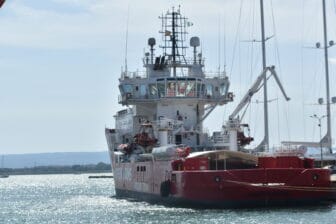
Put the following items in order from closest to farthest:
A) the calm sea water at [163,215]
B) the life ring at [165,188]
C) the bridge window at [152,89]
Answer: the calm sea water at [163,215] < the life ring at [165,188] < the bridge window at [152,89]

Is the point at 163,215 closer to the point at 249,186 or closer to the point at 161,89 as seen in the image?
the point at 249,186

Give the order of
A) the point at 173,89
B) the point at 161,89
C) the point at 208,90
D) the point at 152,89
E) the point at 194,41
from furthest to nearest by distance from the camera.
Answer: the point at 194,41 < the point at 208,90 < the point at 152,89 < the point at 161,89 < the point at 173,89

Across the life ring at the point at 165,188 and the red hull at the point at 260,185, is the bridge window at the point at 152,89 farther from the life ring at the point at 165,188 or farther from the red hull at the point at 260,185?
the red hull at the point at 260,185

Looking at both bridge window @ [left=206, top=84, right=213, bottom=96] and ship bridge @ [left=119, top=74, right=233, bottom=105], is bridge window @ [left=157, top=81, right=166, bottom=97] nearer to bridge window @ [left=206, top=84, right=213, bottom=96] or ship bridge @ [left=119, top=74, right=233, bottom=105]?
ship bridge @ [left=119, top=74, right=233, bottom=105]

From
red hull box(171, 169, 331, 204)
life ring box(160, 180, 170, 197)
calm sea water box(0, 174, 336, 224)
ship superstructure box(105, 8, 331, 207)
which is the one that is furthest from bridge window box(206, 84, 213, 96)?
red hull box(171, 169, 331, 204)

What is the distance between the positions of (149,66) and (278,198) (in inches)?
940

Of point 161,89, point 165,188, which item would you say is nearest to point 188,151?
point 165,188

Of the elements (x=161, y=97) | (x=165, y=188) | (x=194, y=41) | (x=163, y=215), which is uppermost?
(x=194, y=41)

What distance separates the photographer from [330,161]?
7712 centimetres

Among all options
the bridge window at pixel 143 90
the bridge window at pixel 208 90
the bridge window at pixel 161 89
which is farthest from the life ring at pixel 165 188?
the bridge window at pixel 208 90

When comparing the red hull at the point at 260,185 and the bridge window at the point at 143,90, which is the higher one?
the bridge window at the point at 143,90

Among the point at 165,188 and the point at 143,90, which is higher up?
the point at 143,90

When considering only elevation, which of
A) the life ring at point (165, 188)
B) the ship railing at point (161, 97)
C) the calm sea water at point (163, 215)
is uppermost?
the ship railing at point (161, 97)

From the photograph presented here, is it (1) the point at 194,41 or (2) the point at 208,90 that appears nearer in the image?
(2) the point at 208,90
